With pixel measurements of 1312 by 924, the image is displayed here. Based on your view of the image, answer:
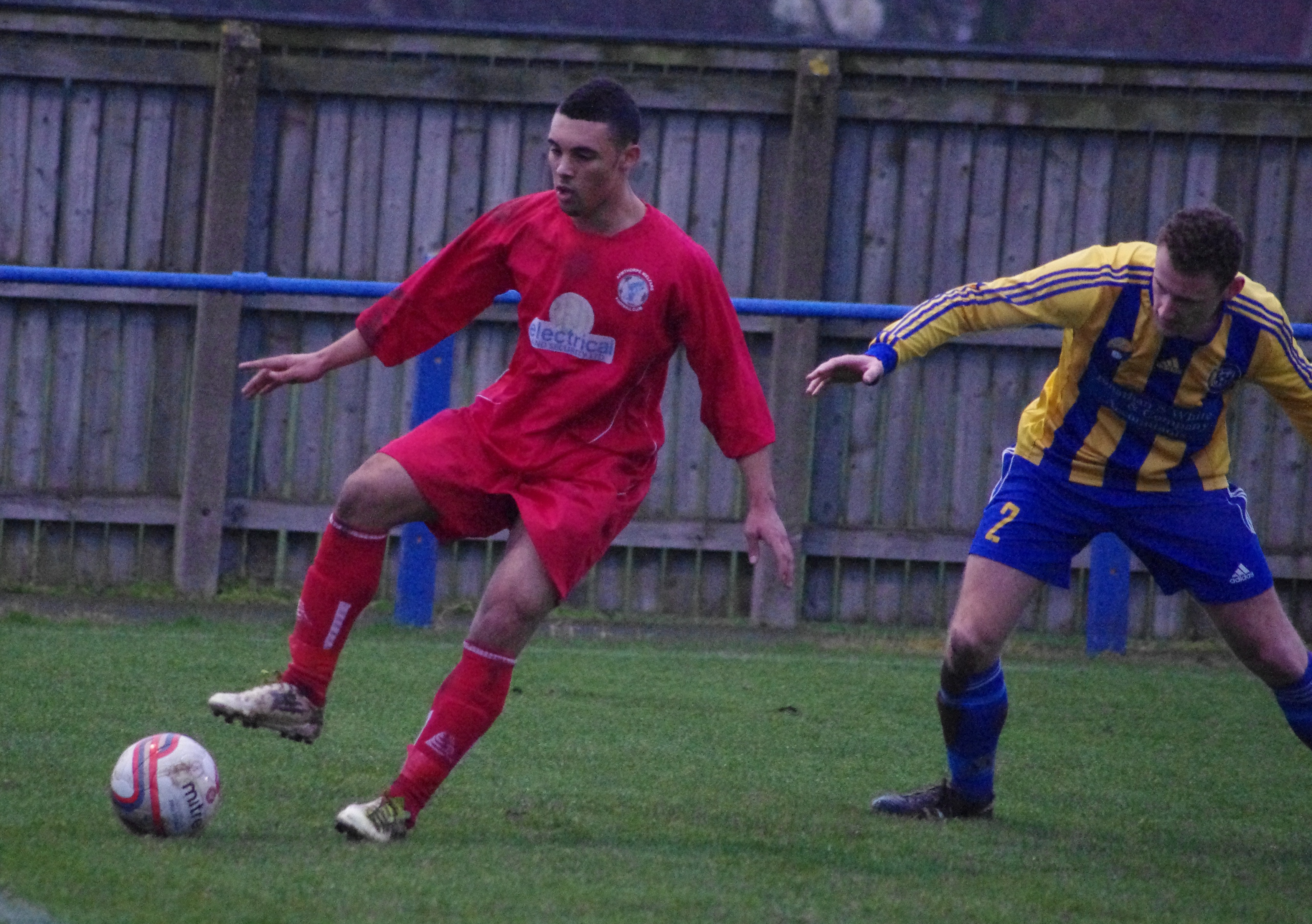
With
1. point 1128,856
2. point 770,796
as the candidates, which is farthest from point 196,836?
point 1128,856

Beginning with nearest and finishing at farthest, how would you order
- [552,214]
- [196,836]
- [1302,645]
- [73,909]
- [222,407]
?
[73,909] → [196,836] → [552,214] → [1302,645] → [222,407]

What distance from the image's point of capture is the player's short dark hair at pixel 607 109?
12.8 feet

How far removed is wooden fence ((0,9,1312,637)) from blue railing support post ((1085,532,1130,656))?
71 centimetres

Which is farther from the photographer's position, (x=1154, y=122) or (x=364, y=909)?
(x=1154, y=122)

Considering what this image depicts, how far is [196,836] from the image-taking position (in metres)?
3.74

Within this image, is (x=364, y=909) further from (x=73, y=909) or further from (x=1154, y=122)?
(x=1154, y=122)

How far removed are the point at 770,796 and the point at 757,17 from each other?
5.13 meters

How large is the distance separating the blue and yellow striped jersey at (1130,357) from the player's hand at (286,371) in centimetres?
139

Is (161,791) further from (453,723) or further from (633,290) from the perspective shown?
(633,290)

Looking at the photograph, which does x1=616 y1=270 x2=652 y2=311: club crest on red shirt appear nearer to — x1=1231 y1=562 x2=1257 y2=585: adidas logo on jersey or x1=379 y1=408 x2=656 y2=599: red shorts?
x1=379 y1=408 x2=656 y2=599: red shorts

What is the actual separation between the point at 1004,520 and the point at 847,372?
777mm

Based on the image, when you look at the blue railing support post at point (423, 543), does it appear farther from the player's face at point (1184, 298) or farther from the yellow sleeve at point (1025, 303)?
the player's face at point (1184, 298)

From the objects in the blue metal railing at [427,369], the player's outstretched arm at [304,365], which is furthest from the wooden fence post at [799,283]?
the player's outstretched arm at [304,365]

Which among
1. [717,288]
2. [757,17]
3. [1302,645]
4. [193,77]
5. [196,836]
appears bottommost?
[196,836]
